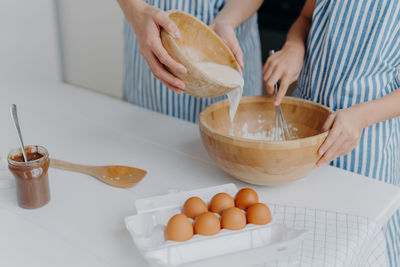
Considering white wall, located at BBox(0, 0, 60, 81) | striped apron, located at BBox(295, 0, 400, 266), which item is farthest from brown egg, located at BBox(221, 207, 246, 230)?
white wall, located at BBox(0, 0, 60, 81)

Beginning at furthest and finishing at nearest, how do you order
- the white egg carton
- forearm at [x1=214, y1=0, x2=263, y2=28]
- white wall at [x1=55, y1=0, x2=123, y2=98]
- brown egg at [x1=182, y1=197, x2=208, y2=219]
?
1. white wall at [x1=55, y1=0, x2=123, y2=98]
2. forearm at [x1=214, y1=0, x2=263, y2=28]
3. brown egg at [x1=182, y1=197, x2=208, y2=219]
4. the white egg carton

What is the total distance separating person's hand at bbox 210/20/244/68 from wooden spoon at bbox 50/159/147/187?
394 mm

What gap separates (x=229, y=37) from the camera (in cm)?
123

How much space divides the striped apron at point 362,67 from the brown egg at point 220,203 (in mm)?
469

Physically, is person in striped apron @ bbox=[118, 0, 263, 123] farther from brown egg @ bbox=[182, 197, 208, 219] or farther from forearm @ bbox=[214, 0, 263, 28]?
brown egg @ bbox=[182, 197, 208, 219]

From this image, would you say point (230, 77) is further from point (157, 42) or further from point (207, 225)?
point (207, 225)

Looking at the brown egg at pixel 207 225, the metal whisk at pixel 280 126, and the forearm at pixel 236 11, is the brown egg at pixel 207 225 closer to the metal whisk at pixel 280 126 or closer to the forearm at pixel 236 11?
the metal whisk at pixel 280 126

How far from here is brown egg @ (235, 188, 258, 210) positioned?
2.85ft

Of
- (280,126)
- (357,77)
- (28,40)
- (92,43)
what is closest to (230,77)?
(280,126)

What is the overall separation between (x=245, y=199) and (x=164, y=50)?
364 millimetres

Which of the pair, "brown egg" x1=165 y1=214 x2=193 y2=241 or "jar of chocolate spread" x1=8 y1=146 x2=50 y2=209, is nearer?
"brown egg" x1=165 y1=214 x2=193 y2=241

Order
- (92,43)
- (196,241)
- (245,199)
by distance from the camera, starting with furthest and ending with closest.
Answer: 1. (92,43)
2. (245,199)
3. (196,241)

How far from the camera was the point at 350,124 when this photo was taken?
3.30 ft

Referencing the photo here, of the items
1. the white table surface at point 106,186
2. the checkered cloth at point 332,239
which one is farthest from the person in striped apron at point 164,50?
the checkered cloth at point 332,239
